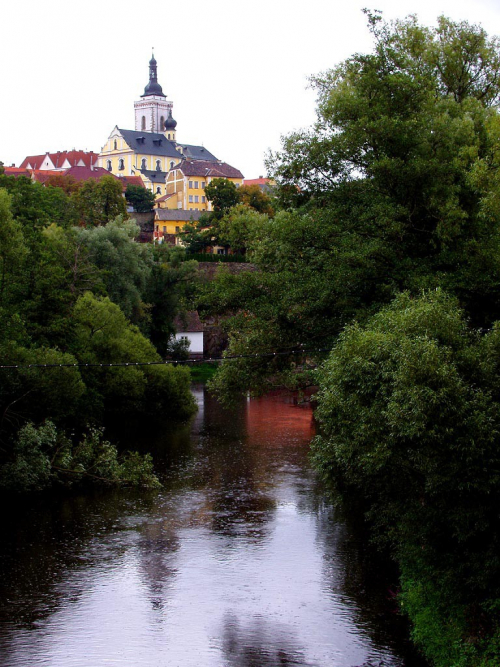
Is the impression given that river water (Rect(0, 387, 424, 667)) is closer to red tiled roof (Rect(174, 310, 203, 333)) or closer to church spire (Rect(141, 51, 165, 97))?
red tiled roof (Rect(174, 310, 203, 333))

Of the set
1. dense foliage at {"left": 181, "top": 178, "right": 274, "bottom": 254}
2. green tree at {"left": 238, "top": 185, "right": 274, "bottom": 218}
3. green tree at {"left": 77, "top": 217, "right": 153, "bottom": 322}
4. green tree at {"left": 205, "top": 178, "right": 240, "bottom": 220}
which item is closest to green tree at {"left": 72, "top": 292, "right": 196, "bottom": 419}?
green tree at {"left": 77, "top": 217, "right": 153, "bottom": 322}

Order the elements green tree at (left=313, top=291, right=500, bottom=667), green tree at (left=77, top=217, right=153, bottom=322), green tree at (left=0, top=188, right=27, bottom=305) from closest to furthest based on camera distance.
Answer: green tree at (left=313, top=291, right=500, bottom=667)
green tree at (left=0, top=188, right=27, bottom=305)
green tree at (left=77, top=217, right=153, bottom=322)

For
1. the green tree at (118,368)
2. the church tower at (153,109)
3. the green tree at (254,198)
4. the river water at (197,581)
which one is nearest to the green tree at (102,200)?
the green tree at (254,198)

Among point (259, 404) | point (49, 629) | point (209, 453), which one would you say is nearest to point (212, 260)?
point (259, 404)

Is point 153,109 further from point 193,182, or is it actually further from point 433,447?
point 433,447

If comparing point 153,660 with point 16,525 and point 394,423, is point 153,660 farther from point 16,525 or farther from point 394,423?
point 16,525

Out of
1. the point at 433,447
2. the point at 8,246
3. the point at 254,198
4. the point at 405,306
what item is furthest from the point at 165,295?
the point at 433,447

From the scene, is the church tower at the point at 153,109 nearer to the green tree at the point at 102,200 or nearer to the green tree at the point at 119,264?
the green tree at the point at 102,200

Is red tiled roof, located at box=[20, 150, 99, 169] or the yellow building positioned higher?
red tiled roof, located at box=[20, 150, 99, 169]

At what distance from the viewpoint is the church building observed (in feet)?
415

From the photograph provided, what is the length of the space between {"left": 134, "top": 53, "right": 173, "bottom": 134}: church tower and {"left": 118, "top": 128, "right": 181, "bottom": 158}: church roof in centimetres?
1585

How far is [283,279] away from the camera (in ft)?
73.0

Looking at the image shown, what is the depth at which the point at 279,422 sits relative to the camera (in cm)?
3819

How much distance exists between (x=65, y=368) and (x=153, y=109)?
521ft
